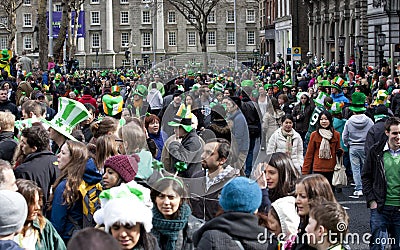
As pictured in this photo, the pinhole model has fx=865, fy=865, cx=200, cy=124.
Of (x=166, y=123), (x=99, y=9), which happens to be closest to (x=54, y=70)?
(x=166, y=123)

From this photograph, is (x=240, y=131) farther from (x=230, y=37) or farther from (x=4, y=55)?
(x=230, y=37)

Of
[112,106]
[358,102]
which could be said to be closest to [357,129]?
[358,102]

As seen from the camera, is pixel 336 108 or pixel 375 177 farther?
pixel 336 108

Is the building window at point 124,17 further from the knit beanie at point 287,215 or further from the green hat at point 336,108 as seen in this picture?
the knit beanie at point 287,215

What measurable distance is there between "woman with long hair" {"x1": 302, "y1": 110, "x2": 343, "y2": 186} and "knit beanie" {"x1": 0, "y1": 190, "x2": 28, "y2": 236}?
7.79m

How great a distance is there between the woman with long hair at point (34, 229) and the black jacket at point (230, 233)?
3.94ft

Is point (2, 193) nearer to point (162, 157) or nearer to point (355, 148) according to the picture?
point (162, 157)

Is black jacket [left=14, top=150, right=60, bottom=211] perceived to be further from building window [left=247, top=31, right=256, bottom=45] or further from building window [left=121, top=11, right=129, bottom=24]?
building window [left=121, top=11, right=129, bottom=24]

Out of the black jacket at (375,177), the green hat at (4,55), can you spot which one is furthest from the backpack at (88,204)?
the green hat at (4,55)

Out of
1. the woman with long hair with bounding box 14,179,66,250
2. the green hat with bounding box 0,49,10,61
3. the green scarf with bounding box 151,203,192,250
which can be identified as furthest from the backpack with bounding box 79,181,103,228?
the green hat with bounding box 0,49,10,61

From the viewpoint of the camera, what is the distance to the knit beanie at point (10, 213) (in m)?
5.34

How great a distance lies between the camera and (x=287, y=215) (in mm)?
6461

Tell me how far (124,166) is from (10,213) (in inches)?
57.8

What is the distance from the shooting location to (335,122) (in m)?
15.8
